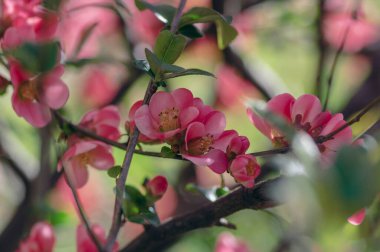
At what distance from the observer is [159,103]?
2.73 feet

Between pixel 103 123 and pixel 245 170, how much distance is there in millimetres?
250

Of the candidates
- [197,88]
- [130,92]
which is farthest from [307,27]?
[197,88]

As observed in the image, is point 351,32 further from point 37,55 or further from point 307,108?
point 37,55

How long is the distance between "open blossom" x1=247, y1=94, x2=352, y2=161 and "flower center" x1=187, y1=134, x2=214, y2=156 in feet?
0.18

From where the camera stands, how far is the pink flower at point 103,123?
3.22 ft

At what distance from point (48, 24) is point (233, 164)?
0.30 meters

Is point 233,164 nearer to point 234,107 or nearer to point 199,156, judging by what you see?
point 199,156

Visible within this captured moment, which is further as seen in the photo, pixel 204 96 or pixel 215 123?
pixel 204 96

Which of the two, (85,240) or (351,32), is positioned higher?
(85,240)

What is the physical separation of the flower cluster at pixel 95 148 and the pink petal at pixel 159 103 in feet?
0.42

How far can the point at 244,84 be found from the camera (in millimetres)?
2082

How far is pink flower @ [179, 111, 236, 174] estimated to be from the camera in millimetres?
822

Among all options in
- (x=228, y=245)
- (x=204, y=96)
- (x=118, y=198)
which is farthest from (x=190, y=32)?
(x=204, y=96)

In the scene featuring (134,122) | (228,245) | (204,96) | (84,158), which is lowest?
(204,96)
